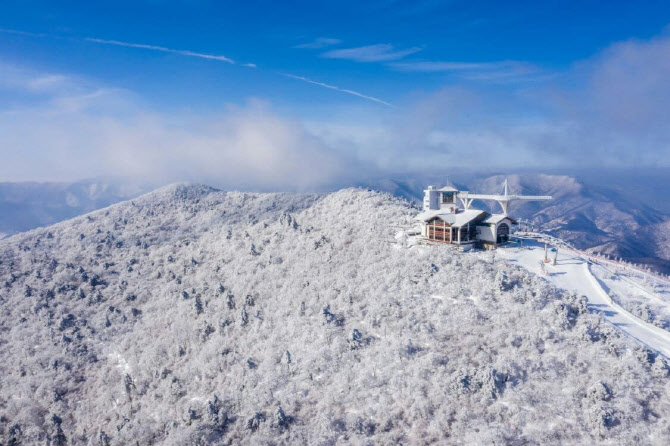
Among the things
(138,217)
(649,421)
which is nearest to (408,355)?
(649,421)

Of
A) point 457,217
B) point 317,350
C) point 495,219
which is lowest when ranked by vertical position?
point 317,350

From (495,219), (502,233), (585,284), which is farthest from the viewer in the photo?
(502,233)

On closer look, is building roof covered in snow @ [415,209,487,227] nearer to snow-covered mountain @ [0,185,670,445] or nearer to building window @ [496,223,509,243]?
building window @ [496,223,509,243]

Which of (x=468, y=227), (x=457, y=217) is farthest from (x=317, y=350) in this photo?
(x=457, y=217)

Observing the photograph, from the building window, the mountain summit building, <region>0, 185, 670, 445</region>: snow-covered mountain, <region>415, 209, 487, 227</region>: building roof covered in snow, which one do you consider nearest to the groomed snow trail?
the building window

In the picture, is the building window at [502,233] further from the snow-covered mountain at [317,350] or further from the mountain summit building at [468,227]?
the snow-covered mountain at [317,350]

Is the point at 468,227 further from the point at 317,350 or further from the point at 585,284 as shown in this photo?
the point at 317,350
